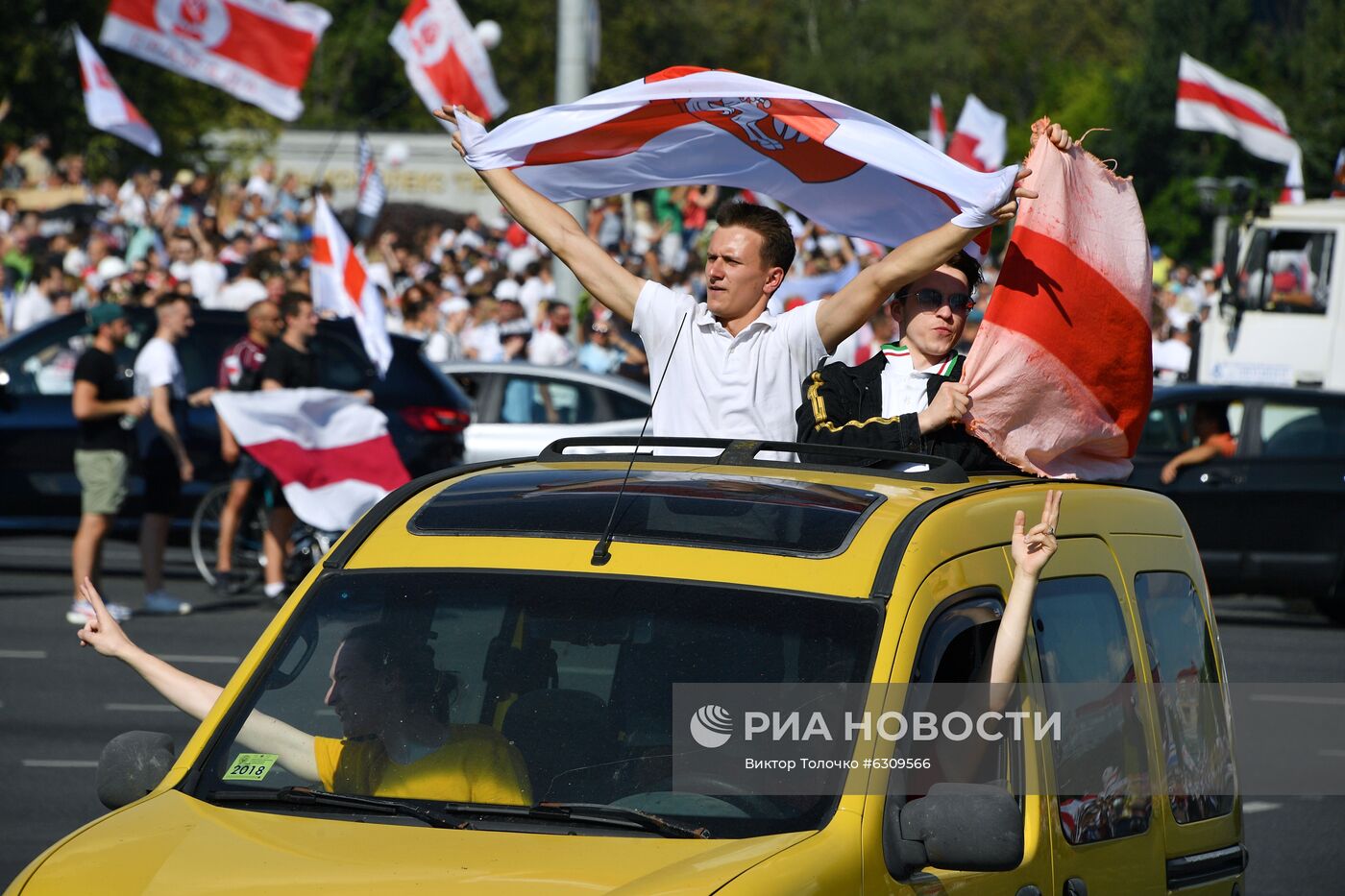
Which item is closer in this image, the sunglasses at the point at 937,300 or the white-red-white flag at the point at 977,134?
the sunglasses at the point at 937,300

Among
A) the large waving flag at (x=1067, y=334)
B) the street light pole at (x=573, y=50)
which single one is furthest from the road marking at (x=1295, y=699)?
the street light pole at (x=573, y=50)

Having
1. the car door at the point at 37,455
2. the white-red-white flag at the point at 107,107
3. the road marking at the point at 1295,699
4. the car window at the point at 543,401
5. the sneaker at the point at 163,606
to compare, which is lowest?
the sneaker at the point at 163,606

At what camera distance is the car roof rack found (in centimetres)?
460

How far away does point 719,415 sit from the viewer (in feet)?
18.4

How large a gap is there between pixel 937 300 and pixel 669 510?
137 cm

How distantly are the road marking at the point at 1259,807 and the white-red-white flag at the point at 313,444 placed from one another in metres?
6.59

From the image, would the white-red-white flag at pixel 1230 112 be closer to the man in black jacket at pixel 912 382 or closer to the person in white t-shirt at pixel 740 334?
the person in white t-shirt at pixel 740 334

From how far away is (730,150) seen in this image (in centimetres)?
666

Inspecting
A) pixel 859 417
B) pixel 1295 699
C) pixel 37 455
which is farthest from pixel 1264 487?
pixel 859 417

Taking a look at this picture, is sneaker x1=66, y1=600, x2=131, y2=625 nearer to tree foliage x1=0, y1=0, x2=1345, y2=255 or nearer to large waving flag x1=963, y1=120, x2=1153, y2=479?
large waving flag x1=963, y1=120, x2=1153, y2=479

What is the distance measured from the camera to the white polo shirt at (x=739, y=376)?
18.4 feet

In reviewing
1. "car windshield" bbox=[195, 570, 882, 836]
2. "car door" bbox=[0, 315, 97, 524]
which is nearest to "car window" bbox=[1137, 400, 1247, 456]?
"car door" bbox=[0, 315, 97, 524]

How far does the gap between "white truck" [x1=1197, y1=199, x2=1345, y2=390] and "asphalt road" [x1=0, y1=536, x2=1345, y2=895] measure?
454 cm

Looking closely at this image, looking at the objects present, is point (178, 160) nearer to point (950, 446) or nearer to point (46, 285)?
point (46, 285)
